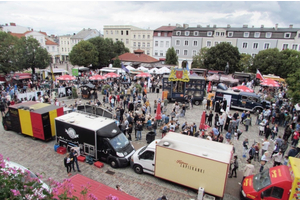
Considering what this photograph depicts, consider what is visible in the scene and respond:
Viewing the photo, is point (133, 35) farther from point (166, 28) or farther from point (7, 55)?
point (7, 55)

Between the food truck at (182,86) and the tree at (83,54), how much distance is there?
2604 centimetres

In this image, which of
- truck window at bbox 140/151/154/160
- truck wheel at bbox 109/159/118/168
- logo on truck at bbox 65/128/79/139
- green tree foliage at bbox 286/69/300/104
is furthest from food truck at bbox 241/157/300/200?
green tree foliage at bbox 286/69/300/104

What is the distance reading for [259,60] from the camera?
36562mm

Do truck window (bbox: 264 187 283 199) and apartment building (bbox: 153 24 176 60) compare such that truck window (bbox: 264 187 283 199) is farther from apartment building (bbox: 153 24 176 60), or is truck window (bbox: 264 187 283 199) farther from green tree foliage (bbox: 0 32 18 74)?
apartment building (bbox: 153 24 176 60)

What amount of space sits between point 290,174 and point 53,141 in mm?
13684

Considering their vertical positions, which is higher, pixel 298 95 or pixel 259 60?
pixel 259 60

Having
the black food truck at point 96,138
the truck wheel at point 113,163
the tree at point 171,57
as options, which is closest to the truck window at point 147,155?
the black food truck at point 96,138

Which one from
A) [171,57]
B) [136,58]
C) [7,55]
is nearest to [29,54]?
[7,55]

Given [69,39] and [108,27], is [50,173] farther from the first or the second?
[69,39]

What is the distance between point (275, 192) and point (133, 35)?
61.6 metres

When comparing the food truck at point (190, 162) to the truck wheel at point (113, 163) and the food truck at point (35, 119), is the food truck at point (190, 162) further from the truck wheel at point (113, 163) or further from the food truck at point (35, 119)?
the food truck at point (35, 119)

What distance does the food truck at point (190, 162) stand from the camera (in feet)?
26.9

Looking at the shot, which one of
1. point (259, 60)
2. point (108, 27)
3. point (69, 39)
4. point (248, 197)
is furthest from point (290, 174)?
point (69, 39)

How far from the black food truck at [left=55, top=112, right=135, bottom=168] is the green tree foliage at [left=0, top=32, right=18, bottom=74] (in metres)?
25.5
